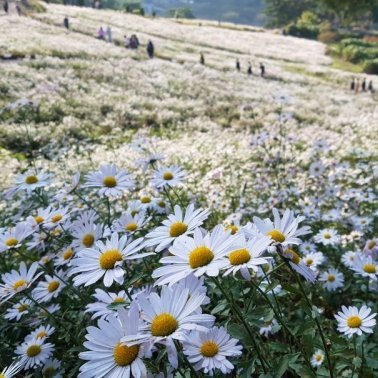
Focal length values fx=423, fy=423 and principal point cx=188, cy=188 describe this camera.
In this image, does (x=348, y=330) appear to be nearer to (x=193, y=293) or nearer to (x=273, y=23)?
(x=193, y=293)

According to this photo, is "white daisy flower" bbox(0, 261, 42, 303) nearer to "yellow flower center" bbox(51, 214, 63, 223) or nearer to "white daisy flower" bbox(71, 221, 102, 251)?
"white daisy flower" bbox(71, 221, 102, 251)

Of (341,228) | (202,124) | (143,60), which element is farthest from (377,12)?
(341,228)

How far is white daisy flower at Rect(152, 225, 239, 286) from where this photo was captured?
5.35 ft

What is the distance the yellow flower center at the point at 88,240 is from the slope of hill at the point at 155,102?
4.00m

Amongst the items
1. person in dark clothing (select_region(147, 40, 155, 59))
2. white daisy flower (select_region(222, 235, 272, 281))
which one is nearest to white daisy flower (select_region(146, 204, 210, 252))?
white daisy flower (select_region(222, 235, 272, 281))

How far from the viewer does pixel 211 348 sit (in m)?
1.73

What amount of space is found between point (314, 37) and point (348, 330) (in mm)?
66212

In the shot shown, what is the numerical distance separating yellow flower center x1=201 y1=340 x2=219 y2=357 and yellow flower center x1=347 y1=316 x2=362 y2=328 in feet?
3.62

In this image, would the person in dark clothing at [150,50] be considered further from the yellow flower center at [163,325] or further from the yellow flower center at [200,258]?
the yellow flower center at [163,325]

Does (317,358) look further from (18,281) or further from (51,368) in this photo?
(18,281)

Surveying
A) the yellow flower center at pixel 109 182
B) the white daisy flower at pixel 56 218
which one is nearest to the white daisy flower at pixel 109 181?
the yellow flower center at pixel 109 182

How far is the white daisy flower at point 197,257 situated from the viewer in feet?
5.35

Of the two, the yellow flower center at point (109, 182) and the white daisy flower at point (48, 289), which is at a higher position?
the yellow flower center at point (109, 182)

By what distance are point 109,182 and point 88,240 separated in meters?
0.61
